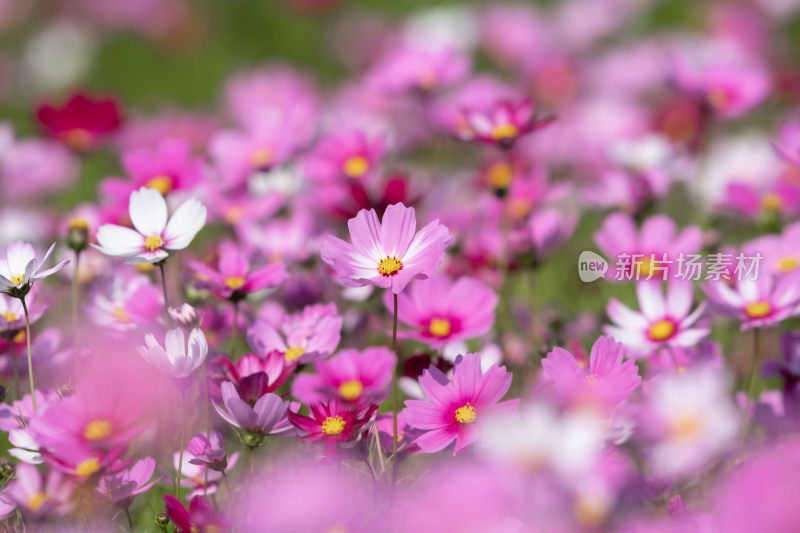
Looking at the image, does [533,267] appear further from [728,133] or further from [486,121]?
[728,133]

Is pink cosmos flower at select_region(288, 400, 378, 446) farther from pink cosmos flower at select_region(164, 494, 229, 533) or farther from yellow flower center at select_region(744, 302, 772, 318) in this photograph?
yellow flower center at select_region(744, 302, 772, 318)

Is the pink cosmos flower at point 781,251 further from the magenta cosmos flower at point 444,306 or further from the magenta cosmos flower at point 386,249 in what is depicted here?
the magenta cosmos flower at point 386,249

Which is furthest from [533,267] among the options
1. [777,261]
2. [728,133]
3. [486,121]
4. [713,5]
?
[713,5]

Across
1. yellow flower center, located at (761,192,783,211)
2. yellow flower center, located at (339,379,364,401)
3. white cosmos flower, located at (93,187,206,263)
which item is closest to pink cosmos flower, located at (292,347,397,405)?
yellow flower center, located at (339,379,364,401)

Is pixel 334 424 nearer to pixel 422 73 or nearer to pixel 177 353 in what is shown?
pixel 177 353

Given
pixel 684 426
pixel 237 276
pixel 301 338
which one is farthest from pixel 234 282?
pixel 684 426

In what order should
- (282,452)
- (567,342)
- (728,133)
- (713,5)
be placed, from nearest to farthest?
(282,452), (567,342), (728,133), (713,5)

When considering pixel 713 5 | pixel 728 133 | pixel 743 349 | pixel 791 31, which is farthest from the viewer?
pixel 791 31
